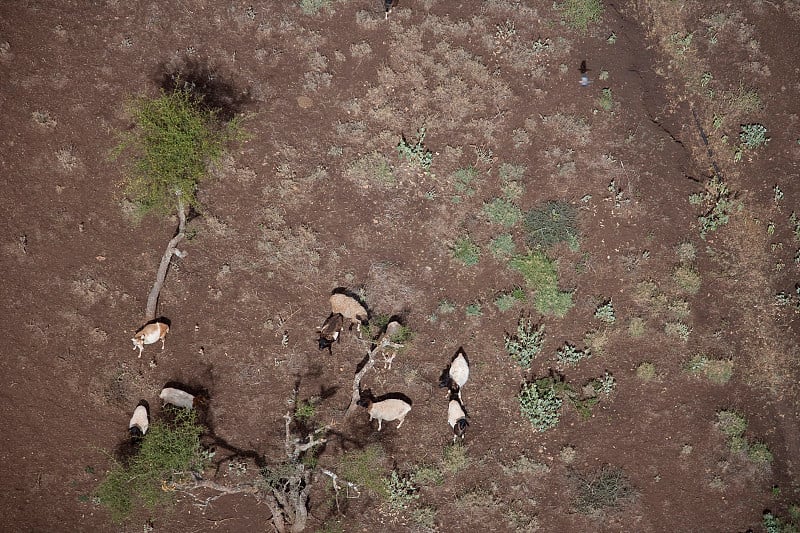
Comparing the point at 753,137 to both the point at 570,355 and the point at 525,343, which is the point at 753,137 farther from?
the point at 525,343

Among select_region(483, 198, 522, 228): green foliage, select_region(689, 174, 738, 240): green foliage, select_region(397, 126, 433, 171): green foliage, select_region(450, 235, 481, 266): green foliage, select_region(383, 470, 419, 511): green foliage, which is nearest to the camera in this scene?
select_region(383, 470, 419, 511): green foliage

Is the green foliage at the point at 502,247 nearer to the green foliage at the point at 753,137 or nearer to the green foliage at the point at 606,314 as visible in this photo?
the green foliage at the point at 606,314

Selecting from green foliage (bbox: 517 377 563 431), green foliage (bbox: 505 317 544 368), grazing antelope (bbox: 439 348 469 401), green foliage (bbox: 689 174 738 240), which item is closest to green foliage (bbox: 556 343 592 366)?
green foliage (bbox: 505 317 544 368)

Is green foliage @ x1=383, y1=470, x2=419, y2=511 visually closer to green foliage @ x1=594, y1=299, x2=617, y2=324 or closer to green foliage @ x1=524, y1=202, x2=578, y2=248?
green foliage @ x1=594, y1=299, x2=617, y2=324

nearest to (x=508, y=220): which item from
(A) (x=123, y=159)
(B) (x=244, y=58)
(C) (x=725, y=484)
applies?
(C) (x=725, y=484)

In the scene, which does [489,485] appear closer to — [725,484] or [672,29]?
[725,484]

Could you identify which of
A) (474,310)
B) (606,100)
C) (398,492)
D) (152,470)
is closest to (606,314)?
(474,310)
